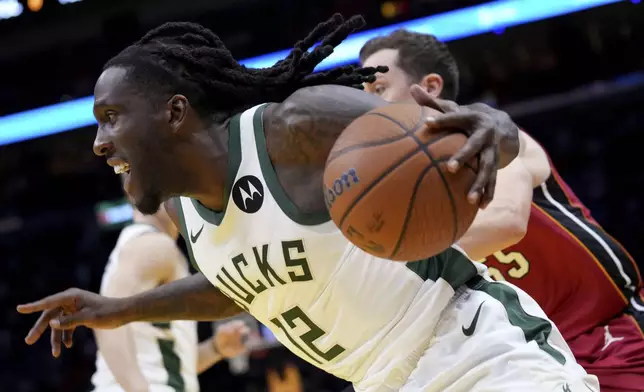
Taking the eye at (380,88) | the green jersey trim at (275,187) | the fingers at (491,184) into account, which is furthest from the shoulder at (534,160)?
the fingers at (491,184)

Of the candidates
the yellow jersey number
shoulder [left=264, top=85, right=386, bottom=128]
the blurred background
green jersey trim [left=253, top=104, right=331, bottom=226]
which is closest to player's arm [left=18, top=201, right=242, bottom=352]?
green jersey trim [left=253, top=104, right=331, bottom=226]

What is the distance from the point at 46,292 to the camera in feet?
34.8

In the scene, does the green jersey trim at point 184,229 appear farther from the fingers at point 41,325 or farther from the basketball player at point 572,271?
the basketball player at point 572,271

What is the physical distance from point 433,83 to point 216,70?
1.15m

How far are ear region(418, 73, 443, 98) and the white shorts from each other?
126 centimetres

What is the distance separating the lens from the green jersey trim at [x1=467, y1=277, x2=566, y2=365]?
2326 mm

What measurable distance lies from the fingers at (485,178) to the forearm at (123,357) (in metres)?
2.38

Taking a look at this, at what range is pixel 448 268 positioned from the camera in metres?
2.46

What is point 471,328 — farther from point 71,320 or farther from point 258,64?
point 258,64

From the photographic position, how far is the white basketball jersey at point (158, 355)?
4.21 m

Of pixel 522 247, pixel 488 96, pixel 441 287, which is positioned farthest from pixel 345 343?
pixel 488 96

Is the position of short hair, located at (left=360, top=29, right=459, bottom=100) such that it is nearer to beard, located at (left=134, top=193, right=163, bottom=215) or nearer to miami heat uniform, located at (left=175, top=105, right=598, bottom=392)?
miami heat uniform, located at (left=175, top=105, right=598, bottom=392)

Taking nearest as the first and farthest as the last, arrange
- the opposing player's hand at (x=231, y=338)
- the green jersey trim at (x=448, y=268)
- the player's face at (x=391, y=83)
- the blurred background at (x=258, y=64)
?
the green jersey trim at (x=448, y=268)
the player's face at (x=391, y=83)
the opposing player's hand at (x=231, y=338)
the blurred background at (x=258, y=64)

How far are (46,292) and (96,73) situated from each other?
3.12 meters
